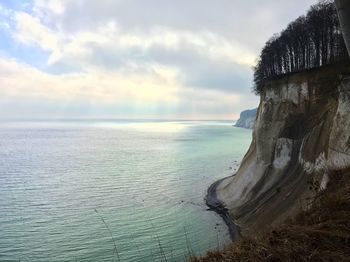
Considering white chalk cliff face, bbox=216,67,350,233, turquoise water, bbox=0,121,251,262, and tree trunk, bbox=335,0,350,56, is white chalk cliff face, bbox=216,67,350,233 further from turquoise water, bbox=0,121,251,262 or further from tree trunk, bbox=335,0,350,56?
tree trunk, bbox=335,0,350,56

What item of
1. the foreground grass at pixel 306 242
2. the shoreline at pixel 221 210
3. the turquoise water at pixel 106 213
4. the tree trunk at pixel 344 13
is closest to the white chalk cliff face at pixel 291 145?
the shoreline at pixel 221 210

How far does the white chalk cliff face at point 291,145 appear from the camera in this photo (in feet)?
70.5

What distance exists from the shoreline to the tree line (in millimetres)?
12519

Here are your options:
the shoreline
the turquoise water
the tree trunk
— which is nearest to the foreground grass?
the tree trunk

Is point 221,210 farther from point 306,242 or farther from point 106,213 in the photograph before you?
point 306,242

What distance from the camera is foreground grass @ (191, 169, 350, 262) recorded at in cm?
442

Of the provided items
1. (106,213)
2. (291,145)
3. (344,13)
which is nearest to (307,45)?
(291,145)

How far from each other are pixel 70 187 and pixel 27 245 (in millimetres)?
18716

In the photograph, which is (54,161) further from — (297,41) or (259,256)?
(259,256)

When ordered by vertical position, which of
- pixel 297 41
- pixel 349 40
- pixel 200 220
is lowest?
pixel 200 220

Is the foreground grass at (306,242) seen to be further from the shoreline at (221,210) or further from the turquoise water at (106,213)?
the shoreline at (221,210)

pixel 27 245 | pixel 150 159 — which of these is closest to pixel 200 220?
pixel 27 245

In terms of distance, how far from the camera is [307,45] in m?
38.2

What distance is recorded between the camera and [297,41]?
38.8 metres
